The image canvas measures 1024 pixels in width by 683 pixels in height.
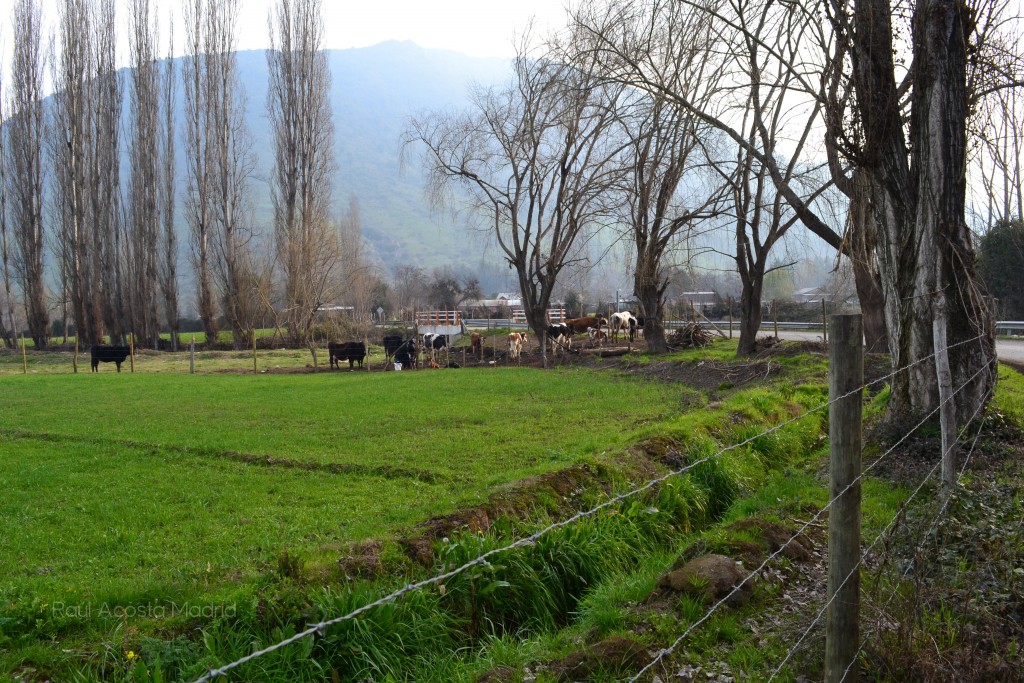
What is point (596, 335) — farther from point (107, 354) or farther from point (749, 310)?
point (107, 354)

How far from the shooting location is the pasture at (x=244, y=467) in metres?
5.42

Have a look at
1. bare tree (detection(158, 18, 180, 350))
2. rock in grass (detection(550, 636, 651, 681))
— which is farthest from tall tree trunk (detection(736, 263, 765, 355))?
bare tree (detection(158, 18, 180, 350))

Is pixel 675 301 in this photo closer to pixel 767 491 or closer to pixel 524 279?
pixel 524 279

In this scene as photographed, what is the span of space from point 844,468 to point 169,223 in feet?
177

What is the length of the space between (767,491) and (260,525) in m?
4.61

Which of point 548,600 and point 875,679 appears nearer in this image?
point 875,679

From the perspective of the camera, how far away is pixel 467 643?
185 inches

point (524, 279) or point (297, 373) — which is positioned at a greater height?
point (524, 279)

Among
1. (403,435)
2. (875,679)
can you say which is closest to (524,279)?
(403,435)

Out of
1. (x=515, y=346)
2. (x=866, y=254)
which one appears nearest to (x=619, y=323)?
(x=515, y=346)

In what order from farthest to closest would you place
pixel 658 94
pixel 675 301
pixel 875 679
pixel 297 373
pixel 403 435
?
1. pixel 675 301
2. pixel 297 373
3. pixel 658 94
4. pixel 403 435
5. pixel 875 679

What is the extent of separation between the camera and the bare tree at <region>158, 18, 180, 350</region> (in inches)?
1866

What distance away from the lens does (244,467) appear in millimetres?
9000

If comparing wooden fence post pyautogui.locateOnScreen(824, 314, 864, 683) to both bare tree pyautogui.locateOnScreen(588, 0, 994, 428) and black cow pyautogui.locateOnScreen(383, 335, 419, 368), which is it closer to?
bare tree pyautogui.locateOnScreen(588, 0, 994, 428)
